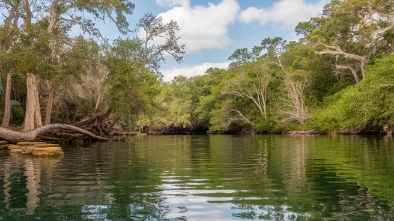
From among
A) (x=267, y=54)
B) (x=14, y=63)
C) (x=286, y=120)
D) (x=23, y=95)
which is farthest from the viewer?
(x=267, y=54)

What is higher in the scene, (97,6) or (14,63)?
(97,6)

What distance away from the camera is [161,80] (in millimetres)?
35406

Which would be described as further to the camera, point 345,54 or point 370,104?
point 345,54

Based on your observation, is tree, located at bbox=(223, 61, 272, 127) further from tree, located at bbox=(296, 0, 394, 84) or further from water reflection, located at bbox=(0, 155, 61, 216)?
water reflection, located at bbox=(0, 155, 61, 216)

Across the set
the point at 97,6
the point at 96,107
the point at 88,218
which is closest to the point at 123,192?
the point at 88,218

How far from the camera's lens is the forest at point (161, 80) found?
19.1 m

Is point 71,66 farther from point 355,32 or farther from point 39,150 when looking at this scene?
point 355,32

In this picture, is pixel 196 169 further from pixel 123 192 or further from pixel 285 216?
pixel 285 216

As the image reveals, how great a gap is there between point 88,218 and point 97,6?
19.7 metres

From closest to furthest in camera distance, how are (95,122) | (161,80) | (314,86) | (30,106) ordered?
(30,106) → (95,122) → (161,80) → (314,86)

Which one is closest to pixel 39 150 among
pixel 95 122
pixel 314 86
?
pixel 95 122

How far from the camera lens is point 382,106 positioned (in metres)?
29.5

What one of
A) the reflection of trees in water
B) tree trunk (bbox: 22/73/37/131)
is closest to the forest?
tree trunk (bbox: 22/73/37/131)

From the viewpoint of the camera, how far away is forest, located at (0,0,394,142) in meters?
19.1
